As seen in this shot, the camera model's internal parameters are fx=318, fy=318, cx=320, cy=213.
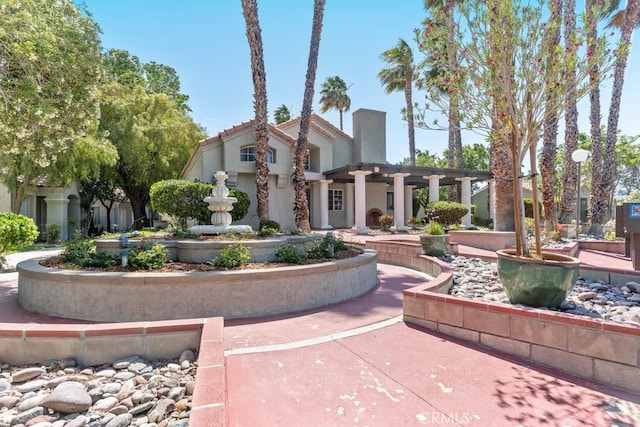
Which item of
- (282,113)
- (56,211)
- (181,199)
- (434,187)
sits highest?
(282,113)

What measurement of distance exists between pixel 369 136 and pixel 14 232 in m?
18.5

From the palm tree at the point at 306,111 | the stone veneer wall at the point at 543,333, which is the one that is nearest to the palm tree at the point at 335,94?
the palm tree at the point at 306,111

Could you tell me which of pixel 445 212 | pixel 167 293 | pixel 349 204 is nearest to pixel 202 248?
pixel 167 293

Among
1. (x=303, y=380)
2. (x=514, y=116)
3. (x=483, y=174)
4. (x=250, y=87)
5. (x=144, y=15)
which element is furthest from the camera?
(x=483, y=174)

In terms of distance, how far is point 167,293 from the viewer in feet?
15.8

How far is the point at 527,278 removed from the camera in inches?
157

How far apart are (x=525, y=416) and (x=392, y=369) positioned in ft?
3.69

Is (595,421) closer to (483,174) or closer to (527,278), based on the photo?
(527,278)

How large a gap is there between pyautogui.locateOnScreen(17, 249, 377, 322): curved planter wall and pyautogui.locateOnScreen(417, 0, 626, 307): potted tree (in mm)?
3153

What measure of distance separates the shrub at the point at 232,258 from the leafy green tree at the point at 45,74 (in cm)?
516

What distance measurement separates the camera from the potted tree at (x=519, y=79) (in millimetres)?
4031

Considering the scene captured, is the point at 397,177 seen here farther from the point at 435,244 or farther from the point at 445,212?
the point at 435,244

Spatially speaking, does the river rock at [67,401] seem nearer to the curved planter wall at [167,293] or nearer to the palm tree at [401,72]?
the curved planter wall at [167,293]

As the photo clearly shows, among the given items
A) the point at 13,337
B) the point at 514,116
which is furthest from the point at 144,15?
the point at 514,116
